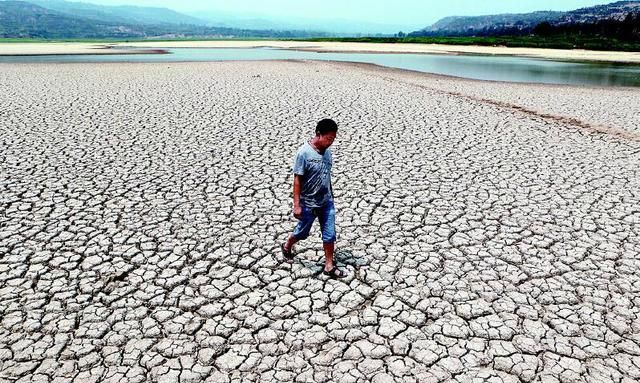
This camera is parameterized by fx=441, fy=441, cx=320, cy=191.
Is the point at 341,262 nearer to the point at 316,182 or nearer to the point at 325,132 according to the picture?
the point at 316,182

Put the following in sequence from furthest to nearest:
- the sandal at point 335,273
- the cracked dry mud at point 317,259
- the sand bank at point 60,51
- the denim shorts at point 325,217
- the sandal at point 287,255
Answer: the sand bank at point 60,51
the sandal at point 287,255
the sandal at point 335,273
the denim shorts at point 325,217
the cracked dry mud at point 317,259

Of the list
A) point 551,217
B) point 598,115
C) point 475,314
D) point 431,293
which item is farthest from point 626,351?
point 598,115

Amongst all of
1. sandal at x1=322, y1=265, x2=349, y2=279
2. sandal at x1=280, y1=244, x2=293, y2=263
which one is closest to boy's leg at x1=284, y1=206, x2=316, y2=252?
sandal at x1=280, y1=244, x2=293, y2=263

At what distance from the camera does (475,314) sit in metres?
3.93

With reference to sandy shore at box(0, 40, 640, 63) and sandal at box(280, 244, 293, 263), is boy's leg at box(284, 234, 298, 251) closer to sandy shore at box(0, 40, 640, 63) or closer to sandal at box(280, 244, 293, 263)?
sandal at box(280, 244, 293, 263)

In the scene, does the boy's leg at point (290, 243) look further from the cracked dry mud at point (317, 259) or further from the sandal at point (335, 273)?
the sandal at point (335, 273)

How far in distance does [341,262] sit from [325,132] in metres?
1.66

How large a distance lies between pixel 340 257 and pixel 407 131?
695 centimetres

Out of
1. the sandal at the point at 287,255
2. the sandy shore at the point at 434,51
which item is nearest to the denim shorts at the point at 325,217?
the sandal at the point at 287,255

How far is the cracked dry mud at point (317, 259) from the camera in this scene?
340 centimetres

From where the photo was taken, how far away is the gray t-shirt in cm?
391

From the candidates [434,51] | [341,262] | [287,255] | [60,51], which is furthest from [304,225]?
[434,51]

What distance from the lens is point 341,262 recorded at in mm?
4812

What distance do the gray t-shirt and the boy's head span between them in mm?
112
